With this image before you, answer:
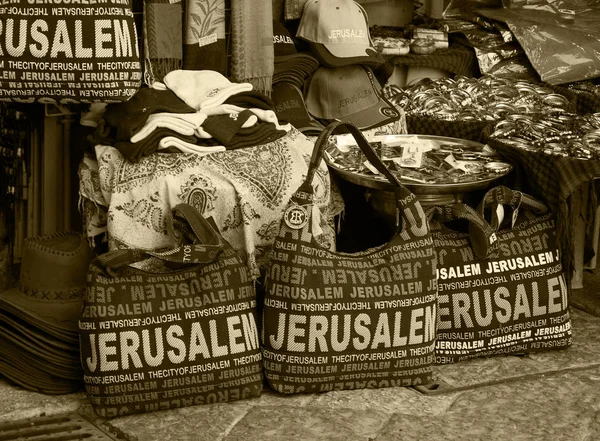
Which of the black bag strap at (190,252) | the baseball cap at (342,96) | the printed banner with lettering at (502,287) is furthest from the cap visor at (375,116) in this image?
the black bag strap at (190,252)

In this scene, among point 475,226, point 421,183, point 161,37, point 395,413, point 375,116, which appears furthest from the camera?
point 375,116

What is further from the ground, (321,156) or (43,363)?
(321,156)

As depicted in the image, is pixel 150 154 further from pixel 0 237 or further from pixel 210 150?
pixel 0 237

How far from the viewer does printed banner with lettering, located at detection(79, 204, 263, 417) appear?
3.07 metres

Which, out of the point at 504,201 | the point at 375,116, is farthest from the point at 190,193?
the point at 375,116

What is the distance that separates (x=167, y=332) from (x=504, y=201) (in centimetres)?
132

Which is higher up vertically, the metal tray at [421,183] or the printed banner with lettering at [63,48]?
the printed banner with lettering at [63,48]

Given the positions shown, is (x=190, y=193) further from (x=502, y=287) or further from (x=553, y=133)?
(x=553, y=133)

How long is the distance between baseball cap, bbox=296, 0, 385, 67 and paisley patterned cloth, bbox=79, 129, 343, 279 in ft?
3.54

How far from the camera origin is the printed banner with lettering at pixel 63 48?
3.38m

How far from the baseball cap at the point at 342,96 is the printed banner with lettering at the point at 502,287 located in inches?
45.7

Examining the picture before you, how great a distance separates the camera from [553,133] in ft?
13.4

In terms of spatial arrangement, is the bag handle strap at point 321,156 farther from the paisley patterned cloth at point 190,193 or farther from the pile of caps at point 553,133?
the pile of caps at point 553,133

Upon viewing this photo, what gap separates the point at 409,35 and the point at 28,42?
8.69ft
